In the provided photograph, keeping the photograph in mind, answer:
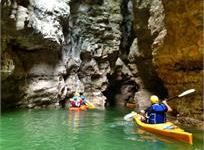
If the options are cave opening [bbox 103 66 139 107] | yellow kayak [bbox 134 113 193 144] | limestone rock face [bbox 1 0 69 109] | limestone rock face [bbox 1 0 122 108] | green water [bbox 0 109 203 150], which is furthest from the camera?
cave opening [bbox 103 66 139 107]

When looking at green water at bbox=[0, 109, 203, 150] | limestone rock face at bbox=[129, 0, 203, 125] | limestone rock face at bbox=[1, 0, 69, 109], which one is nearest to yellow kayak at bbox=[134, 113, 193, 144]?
green water at bbox=[0, 109, 203, 150]

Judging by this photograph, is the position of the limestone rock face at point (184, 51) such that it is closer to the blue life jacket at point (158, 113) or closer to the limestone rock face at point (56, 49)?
the blue life jacket at point (158, 113)

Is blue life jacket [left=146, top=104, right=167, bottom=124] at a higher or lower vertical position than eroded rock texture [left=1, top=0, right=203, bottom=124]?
lower

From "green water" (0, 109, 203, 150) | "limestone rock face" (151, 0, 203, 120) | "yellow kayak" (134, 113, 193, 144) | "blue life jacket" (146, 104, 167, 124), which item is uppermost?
"limestone rock face" (151, 0, 203, 120)

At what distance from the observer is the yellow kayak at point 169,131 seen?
9.63 metres

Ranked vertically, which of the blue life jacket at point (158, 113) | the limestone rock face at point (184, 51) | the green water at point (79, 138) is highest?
the limestone rock face at point (184, 51)

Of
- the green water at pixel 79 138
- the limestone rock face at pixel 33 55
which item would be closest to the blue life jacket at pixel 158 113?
the green water at pixel 79 138

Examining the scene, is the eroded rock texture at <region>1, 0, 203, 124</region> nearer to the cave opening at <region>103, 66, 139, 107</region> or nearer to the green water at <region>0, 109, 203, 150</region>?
the cave opening at <region>103, 66, 139, 107</region>

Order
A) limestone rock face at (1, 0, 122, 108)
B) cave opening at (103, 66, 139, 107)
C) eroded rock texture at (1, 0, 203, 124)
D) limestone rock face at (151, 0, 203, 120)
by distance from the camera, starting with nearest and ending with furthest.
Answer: limestone rock face at (151, 0, 203, 120) < eroded rock texture at (1, 0, 203, 124) < limestone rock face at (1, 0, 122, 108) < cave opening at (103, 66, 139, 107)

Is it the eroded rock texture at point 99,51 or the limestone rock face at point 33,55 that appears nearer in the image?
the eroded rock texture at point 99,51

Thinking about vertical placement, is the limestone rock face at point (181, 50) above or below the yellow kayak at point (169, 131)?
above

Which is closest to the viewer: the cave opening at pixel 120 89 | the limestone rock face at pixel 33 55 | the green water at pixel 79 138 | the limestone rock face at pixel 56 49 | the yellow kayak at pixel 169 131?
the green water at pixel 79 138

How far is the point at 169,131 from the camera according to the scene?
10.3 m

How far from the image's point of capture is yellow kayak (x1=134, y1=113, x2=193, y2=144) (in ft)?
31.6
